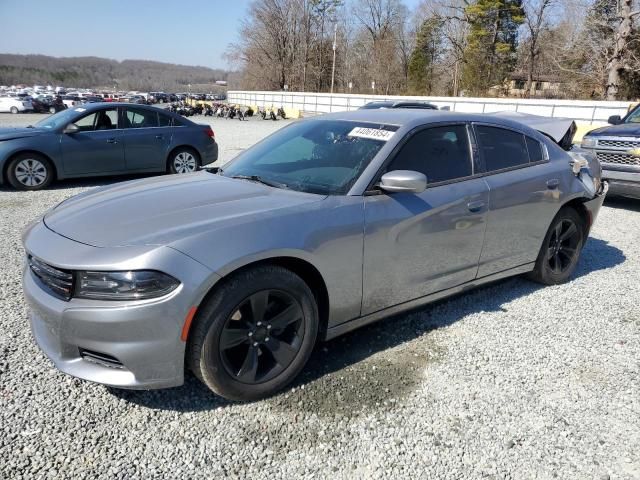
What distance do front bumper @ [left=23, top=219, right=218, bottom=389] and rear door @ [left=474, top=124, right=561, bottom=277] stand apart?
2.36 metres

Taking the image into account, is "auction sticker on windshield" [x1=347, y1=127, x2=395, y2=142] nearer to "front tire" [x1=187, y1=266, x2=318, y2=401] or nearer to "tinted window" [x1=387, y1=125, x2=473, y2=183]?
"tinted window" [x1=387, y1=125, x2=473, y2=183]

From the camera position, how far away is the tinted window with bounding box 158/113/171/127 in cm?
920

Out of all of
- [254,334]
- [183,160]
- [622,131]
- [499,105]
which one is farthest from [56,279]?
[499,105]

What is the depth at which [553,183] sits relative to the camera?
4.09 meters

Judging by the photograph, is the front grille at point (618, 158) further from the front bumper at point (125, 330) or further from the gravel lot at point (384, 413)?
the front bumper at point (125, 330)

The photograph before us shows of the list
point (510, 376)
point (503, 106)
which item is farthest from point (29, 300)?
point (503, 106)

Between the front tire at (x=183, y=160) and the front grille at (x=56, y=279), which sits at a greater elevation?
the front grille at (x=56, y=279)

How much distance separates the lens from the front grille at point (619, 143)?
7.21 m

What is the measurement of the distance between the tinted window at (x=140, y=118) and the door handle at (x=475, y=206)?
730 cm

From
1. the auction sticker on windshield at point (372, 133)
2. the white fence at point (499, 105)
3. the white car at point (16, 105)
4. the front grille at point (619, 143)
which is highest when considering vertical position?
the white fence at point (499, 105)

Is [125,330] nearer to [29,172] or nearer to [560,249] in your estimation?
[560,249]

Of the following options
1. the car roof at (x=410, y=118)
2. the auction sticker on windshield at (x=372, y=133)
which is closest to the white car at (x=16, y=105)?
the car roof at (x=410, y=118)

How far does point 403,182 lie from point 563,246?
2454 mm

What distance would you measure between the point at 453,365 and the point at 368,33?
224 ft
